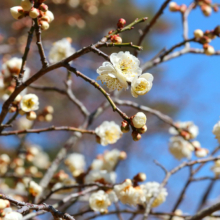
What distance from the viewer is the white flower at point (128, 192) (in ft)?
3.83

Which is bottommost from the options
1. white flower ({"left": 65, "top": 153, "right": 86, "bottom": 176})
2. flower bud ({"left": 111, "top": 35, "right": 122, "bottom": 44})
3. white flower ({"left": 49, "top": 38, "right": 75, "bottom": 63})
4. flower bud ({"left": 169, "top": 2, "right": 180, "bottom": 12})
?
flower bud ({"left": 111, "top": 35, "right": 122, "bottom": 44})

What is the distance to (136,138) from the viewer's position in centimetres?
83

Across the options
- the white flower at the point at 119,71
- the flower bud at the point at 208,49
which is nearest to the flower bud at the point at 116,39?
the white flower at the point at 119,71

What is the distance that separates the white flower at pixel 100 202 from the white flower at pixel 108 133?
225mm

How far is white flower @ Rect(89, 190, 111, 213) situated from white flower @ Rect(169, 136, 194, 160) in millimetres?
635

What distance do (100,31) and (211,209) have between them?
7510 millimetres

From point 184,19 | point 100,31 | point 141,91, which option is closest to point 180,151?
point 184,19

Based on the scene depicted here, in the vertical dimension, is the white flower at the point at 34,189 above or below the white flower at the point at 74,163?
below

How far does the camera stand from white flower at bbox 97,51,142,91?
2.74 ft

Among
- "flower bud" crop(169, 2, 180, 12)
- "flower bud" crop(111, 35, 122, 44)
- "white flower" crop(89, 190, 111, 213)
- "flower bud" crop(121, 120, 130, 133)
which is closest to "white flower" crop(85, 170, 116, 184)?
"white flower" crop(89, 190, 111, 213)

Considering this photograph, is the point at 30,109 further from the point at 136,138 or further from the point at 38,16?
the point at 136,138

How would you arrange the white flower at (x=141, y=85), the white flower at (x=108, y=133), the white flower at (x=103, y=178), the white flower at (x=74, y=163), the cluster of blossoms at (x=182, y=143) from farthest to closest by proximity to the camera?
the white flower at (x=74, y=163) < the cluster of blossoms at (x=182, y=143) < the white flower at (x=103, y=178) < the white flower at (x=108, y=133) < the white flower at (x=141, y=85)

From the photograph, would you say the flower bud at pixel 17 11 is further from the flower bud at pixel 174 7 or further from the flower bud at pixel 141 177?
the flower bud at pixel 174 7

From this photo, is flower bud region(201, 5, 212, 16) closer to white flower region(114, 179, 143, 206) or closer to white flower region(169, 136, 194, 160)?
white flower region(169, 136, 194, 160)
